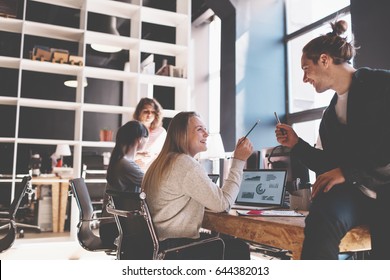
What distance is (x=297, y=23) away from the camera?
173 inches

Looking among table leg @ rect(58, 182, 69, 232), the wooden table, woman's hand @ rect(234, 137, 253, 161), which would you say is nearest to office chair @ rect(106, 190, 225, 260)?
the wooden table

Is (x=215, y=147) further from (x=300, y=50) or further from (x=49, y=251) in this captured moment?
(x=49, y=251)

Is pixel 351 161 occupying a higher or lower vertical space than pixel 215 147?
lower

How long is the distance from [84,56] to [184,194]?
3135mm

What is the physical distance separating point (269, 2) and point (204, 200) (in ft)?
12.1

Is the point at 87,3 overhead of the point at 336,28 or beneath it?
overhead

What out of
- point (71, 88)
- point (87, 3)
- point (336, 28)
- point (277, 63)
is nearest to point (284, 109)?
point (277, 63)

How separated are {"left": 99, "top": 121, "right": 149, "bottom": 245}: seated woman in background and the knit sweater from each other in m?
0.56

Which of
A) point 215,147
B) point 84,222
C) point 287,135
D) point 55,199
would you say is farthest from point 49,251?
point 287,135

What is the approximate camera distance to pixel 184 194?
1.53 meters

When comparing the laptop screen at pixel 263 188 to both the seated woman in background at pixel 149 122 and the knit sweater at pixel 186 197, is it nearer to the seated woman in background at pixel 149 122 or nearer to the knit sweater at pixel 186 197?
the knit sweater at pixel 186 197

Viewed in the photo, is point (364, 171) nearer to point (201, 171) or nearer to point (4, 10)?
point (201, 171)

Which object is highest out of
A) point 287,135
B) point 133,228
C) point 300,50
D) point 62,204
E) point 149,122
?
point 300,50

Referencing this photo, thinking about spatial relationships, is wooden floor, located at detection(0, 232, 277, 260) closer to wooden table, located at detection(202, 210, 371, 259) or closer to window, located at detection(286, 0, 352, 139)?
wooden table, located at detection(202, 210, 371, 259)
